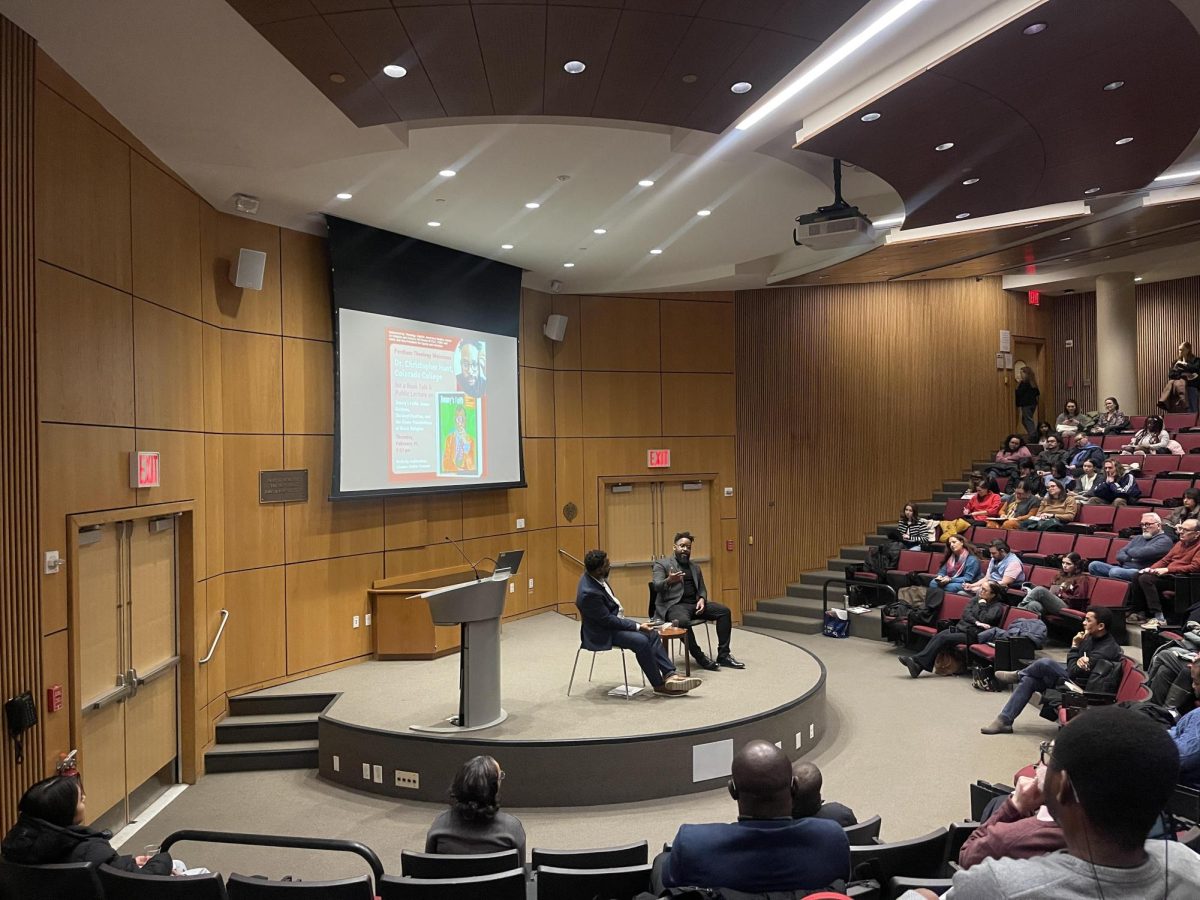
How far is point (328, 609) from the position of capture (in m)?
7.43

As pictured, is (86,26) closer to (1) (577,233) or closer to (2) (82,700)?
(2) (82,700)

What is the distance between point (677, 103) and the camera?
185 inches

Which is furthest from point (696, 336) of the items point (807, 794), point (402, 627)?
point (807, 794)

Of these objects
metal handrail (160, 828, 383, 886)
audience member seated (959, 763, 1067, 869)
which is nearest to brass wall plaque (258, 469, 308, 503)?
metal handrail (160, 828, 383, 886)

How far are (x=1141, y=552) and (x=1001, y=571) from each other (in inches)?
47.1

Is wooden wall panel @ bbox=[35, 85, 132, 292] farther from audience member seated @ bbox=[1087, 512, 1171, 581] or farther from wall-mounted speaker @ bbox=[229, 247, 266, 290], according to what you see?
audience member seated @ bbox=[1087, 512, 1171, 581]

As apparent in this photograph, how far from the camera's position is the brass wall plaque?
6938mm

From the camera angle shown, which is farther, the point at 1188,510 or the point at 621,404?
the point at 621,404

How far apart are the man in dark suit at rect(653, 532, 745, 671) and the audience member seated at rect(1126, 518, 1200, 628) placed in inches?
140

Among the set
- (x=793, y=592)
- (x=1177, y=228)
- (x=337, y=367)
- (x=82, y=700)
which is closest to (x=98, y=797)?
(x=82, y=700)

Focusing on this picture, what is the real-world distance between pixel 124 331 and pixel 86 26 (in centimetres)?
177

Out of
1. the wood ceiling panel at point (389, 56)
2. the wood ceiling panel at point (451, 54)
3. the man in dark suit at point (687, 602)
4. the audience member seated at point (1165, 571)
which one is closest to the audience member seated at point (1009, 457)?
the audience member seated at point (1165, 571)

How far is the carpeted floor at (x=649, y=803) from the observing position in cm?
470

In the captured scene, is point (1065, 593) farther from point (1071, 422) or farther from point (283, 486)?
point (283, 486)
